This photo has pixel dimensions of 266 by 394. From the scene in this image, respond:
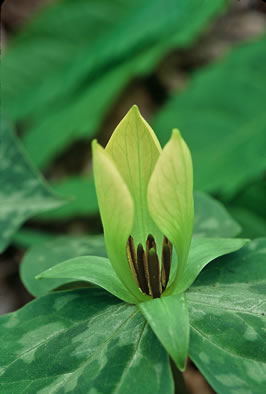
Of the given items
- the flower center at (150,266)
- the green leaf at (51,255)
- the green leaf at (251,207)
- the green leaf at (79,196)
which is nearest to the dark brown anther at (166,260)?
the flower center at (150,266)

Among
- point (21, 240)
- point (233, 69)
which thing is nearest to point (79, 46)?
point (233, 69)

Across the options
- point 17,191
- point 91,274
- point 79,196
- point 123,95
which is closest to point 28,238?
point 79,196

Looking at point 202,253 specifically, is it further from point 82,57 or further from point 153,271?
point 82,57

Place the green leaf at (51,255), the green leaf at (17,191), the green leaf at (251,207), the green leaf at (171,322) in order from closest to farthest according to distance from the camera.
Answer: the green leaf at (171,322) → the green leaf at (51,255) → the green leaf at (17,191) → the green leaf at (251,207)

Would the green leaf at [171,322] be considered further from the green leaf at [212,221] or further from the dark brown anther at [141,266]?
the green leaf at [212,221]

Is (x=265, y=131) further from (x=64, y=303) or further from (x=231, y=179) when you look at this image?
(x=64, y=303)

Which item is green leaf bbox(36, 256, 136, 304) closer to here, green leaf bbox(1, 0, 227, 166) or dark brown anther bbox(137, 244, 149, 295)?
dark brown anther bbox(137, 244, 149, 295)
